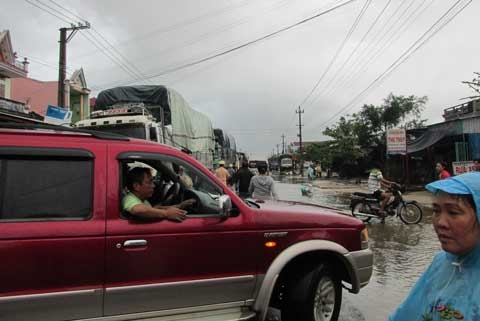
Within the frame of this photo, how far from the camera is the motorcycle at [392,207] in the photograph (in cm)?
1311

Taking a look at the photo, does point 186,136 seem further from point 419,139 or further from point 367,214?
point 419,139

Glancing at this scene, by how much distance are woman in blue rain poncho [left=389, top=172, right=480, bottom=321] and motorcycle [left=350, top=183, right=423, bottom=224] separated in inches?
468

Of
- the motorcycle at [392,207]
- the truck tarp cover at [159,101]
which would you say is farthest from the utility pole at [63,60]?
the motorcycle at [392,207]

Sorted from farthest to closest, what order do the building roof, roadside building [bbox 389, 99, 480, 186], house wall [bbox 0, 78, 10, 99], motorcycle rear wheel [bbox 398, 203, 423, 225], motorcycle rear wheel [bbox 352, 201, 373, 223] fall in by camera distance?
house wall [bbox 0, 78, 10, 99] → the building roof → roadside building [bbox 389, 99, 480, 186] → motorcycle rear wheel [bbox 352, 201, 373, 223] → motorcycle rear wheel [bbox 398, 203, 423, 225]

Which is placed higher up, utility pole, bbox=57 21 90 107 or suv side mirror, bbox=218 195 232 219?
utility pole, bbox=57 21 90 107

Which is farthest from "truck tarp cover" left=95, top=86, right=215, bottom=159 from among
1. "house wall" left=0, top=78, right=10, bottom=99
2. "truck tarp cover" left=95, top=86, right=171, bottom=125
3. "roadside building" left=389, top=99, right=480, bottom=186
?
"house wall" left=0, top=78, right=10, bottom=99

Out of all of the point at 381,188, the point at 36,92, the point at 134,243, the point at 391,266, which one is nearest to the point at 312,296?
the point at 134,243

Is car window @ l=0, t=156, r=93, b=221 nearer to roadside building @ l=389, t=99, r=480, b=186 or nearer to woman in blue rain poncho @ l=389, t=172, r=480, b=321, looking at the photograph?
woman in blue rain poncho @ l=389, t=172, r=480, b=321

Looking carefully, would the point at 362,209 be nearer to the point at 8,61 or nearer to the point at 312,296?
the point at 312,296

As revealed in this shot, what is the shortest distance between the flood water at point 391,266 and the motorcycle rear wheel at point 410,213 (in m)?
0.17

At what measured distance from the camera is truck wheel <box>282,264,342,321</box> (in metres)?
4.45

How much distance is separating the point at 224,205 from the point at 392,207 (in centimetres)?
1037

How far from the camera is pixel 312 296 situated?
446cm

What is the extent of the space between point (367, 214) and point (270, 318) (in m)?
8.90
